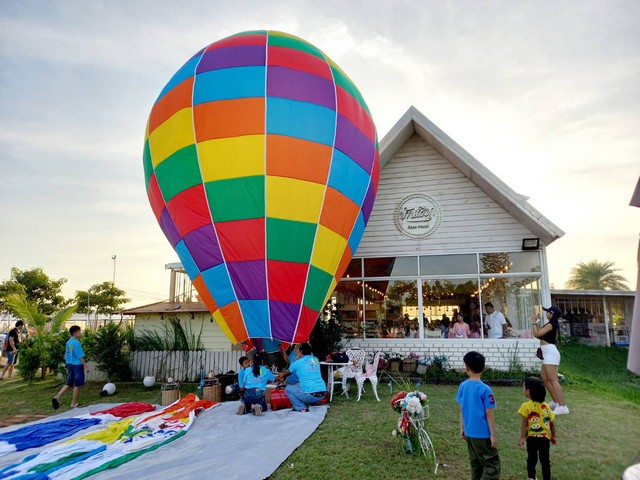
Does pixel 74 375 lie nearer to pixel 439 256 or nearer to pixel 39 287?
pixel 439 256

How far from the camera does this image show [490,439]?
3.68 meters

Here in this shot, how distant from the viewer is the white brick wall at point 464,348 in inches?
418

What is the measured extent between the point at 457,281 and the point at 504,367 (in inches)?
90.2

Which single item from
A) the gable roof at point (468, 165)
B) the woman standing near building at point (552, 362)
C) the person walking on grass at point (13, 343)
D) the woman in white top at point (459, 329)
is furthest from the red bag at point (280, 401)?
the person walking on grass at point (13, 343)

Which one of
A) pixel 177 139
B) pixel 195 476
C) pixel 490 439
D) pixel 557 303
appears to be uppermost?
pixel 177 139

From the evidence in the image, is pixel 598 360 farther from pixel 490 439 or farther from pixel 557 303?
pixel 490 439

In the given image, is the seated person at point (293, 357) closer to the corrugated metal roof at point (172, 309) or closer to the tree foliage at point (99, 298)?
the corrugated metal roof at point (172, 309)

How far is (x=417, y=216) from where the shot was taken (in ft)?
39.0

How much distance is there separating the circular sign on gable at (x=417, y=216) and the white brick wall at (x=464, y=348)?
2784mm

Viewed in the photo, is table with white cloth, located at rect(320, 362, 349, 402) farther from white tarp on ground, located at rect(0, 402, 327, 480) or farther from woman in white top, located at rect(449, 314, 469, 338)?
woman in white top, located at rect(449, 314, 469, 338)

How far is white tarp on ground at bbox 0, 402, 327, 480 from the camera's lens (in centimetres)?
482

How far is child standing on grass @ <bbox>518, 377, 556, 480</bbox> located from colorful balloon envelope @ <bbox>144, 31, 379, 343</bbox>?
3742 mm

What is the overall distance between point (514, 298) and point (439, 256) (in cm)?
207

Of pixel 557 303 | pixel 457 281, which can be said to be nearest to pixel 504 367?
pixel 457 281
